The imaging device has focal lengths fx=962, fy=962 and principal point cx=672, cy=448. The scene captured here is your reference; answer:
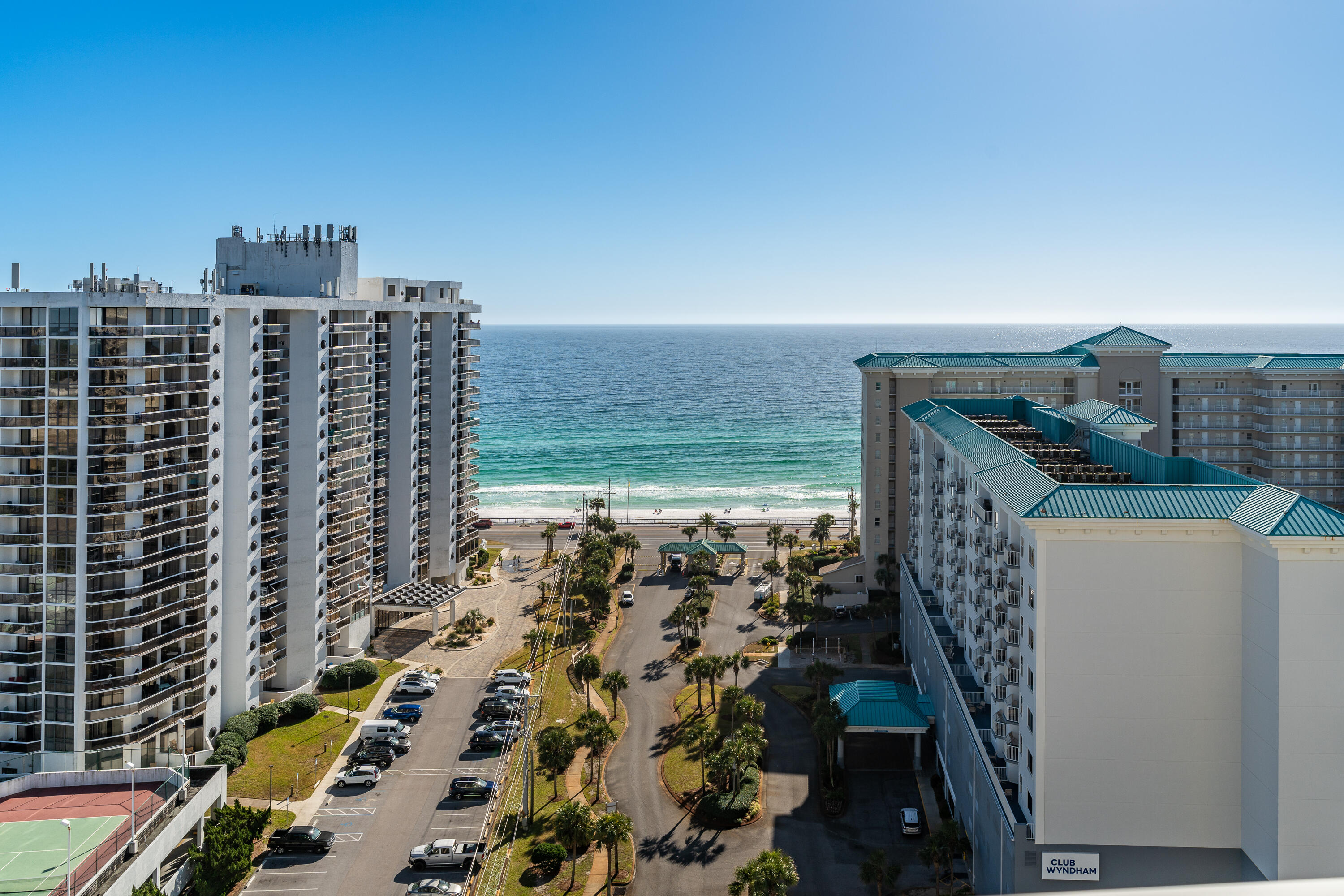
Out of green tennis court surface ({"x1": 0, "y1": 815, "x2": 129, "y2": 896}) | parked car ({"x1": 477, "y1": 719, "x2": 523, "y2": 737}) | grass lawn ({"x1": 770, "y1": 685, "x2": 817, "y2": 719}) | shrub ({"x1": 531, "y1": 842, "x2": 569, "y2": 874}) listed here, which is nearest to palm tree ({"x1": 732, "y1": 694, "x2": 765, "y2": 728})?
grass lawn ({"x1": 770, "y1": 685, "x2": 817, "y2": 719})

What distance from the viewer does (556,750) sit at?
49406 mm

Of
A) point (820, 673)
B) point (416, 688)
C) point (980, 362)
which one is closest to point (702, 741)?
point (820, 673)

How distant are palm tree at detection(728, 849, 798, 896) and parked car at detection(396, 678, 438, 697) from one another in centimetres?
3130

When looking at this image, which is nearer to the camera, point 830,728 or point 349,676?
point 830,728

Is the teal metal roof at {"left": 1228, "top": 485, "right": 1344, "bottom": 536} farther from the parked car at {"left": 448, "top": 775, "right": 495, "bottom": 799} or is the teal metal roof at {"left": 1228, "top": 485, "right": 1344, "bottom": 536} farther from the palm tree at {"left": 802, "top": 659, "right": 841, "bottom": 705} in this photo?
the parked car at {"left": 448, "top": 775, "right": 495, "bottom": 799}

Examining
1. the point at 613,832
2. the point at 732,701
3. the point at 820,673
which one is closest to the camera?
the point at 613,832

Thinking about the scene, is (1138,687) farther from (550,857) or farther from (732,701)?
(732,701)

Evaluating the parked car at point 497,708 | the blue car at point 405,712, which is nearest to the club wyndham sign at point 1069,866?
the parked car at point 497,708

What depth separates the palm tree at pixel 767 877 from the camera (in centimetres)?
3678

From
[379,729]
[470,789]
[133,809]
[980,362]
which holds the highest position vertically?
[980,362]

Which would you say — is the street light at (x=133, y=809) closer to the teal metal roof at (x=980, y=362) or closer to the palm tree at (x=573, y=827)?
the palm tree at (x=573, y=827)

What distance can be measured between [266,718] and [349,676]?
7.03 metres

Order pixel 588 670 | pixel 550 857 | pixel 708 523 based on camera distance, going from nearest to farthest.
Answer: pixel 550 857 < pixel 588 670 < pixel 708 523

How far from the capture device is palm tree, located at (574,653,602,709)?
204 feet
